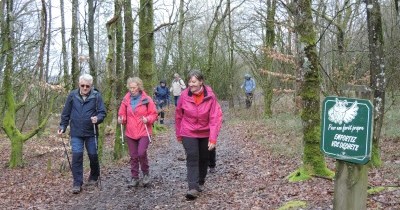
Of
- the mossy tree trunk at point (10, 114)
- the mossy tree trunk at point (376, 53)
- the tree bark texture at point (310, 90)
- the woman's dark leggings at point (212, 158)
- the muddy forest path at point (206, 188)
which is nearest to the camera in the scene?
the mossy tree trunk at point (376, 53)

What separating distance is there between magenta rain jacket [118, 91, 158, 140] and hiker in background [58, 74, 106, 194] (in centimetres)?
46

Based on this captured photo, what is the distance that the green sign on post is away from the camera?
10.7ft

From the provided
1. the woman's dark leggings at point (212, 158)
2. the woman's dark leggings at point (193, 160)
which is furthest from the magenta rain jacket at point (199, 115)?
the woman's dark leggings at point (212, 158)

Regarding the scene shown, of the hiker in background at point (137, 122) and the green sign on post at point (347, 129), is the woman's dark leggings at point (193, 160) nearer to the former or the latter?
the hiker in background at point (137, 122)

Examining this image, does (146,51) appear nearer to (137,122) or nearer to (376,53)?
(137,122)

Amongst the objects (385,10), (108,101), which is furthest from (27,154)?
(385,10)

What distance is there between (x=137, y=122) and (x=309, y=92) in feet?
10.0

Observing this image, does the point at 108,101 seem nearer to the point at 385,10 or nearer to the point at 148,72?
the point at 148,72

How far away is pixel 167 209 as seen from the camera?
6531mm

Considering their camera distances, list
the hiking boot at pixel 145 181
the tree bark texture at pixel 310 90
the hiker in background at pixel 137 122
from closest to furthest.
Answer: the tree bark texture at pixel 310 90
the hiker in background at pixel 137 122
the hiking boot at pixel 145 181

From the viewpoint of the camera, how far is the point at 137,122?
784 cm

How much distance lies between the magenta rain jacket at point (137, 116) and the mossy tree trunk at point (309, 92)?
8.95ft

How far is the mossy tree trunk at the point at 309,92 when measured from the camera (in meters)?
6.59

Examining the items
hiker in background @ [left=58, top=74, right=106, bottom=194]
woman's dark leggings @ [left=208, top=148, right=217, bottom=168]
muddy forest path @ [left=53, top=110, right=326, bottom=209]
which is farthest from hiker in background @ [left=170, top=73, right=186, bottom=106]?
hiker in background @ [left=58, top=74, right=106, bottom=194]
